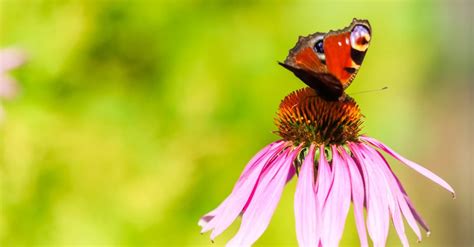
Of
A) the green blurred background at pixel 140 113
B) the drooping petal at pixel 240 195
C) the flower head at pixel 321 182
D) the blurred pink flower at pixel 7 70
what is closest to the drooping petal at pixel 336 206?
the flower head at pixel 321 182

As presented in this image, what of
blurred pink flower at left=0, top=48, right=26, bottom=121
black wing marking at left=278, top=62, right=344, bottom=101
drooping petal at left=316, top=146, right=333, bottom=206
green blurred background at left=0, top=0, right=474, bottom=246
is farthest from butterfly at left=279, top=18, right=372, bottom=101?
green blurred background at left=0, top=0, right=474, bottom=246

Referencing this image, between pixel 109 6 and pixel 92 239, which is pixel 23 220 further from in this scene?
pixel 109 6

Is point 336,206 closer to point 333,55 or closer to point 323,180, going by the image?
point 323,180

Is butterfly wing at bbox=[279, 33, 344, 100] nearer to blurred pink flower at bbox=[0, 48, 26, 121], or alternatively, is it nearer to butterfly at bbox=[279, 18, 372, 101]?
butterfly at bbox=[279, 18, 372, 101]

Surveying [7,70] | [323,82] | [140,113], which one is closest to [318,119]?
[323,82]

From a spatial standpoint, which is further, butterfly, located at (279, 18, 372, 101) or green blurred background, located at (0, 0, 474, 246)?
green blurred background, located at (0, 0, 474, 246)

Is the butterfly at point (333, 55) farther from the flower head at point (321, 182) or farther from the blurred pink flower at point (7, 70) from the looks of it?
the blurred pink flower at point (7, 70)
